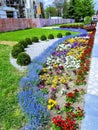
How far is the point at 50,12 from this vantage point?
269 ft

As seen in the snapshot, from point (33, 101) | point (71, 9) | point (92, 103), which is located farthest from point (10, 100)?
point (71, 9)

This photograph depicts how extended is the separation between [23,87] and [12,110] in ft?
3.44

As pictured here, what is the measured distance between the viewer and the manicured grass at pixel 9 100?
4560mm

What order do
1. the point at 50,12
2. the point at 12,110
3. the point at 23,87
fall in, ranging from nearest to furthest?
the point at 12,110, the point at 23,87, the point at 50,12

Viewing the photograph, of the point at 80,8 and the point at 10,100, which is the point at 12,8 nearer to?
the point at 80,8

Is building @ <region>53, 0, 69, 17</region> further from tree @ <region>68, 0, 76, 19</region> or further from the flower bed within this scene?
the flower bed

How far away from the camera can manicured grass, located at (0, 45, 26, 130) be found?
15.0 feet

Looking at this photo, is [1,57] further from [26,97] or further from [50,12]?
[50,12]

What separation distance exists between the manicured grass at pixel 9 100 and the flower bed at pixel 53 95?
0.60 ft

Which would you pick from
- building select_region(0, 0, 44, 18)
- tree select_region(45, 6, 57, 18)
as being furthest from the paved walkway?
tree select_region(45, 6, 57, 18)

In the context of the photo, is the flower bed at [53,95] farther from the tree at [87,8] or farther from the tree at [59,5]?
the tree at [59,5]

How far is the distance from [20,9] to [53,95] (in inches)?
2090

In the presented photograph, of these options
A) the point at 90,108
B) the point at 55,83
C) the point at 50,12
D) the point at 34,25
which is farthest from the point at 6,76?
the point at 50,12

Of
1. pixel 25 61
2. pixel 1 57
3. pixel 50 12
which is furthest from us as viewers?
pixel 50 12
